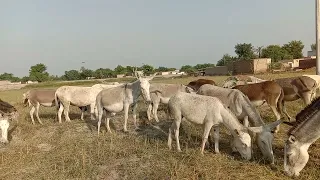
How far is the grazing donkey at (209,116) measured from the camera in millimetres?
9031

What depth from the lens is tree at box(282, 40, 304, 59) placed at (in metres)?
91.6

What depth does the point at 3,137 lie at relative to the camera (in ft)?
41.2

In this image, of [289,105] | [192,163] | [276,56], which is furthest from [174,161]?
[276,56]

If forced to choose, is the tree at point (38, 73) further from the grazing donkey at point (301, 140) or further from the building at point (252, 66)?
the grazing donkey at point (301, 140)

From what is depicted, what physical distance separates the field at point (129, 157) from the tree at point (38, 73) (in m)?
88.8

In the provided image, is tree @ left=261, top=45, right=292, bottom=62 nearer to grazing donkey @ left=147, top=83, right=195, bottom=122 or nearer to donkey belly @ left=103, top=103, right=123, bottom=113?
grazing donkey @ left=147, top=83, right=195, bottom=122

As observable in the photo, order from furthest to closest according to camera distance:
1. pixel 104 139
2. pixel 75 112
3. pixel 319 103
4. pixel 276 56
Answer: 1. pixel 276 56
2. pixel 75 112
3. pixel 104 139
4. pixel 319 103

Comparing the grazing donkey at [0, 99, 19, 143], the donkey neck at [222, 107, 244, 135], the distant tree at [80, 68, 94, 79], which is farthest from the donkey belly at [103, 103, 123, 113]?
the distant tree at [80, 68, 94, 79]

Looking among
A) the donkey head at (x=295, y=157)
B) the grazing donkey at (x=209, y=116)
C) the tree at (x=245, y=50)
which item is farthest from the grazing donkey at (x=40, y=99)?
the tree at (x=245, y=50)

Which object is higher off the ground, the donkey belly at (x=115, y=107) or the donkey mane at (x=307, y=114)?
the donkey mane at (x=307, y=114)

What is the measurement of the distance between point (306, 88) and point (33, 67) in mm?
110582

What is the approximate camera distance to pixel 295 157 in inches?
316

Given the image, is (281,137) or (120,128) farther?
(120,128)

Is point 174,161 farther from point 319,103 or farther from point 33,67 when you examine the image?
point 33,67
